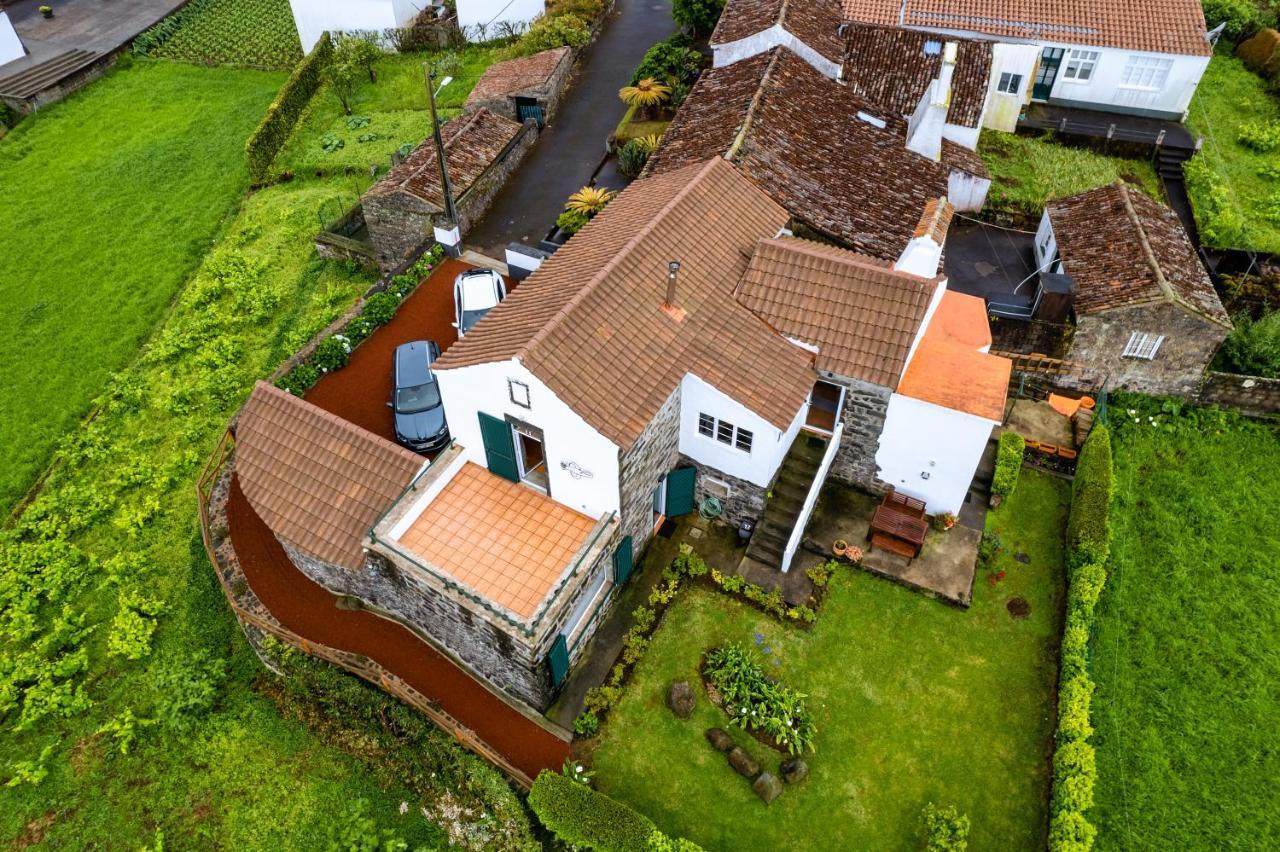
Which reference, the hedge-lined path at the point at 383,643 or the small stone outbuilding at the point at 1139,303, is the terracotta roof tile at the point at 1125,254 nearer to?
the small stone outbuilding at the point at 1139,303

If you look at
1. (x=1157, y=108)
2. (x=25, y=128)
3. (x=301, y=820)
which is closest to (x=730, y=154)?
(x=301, y=820)

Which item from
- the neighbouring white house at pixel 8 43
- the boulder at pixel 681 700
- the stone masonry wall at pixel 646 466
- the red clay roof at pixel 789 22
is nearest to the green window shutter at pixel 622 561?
the stone masonry wall at pixel 646 466

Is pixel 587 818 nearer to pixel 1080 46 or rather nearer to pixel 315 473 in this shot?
pixel 315 473

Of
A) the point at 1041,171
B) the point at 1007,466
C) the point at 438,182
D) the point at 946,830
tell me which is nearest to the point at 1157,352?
the point at 1007,466

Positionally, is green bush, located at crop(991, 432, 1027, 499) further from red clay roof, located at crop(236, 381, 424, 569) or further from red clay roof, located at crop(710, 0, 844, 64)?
red clay roof, located at crop(710, 0, 844, 64)

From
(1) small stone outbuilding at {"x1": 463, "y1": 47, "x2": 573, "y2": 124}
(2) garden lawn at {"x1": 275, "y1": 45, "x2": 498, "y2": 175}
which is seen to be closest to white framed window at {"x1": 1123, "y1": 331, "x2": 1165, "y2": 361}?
(1) small stone outbuilding at {"x1": 463, "y1": 47, "x2": 573, "y2": 124}
